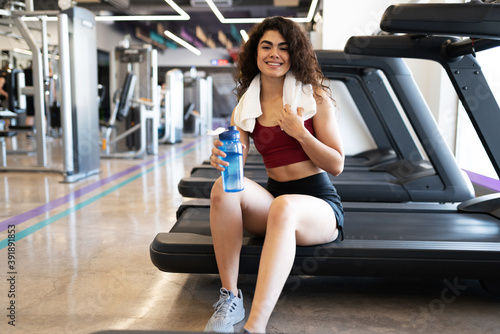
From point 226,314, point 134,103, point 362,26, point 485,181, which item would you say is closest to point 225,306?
point 226,314

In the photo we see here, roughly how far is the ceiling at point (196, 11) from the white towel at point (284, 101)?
27.0ft

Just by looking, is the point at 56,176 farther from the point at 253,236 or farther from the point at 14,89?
the point at 253,236

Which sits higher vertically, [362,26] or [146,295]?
[362,26]

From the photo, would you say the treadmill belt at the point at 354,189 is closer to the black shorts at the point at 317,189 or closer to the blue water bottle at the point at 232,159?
the black shorts at the point at 317,189

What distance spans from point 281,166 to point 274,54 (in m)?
0.42

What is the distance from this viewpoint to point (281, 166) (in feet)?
5.85

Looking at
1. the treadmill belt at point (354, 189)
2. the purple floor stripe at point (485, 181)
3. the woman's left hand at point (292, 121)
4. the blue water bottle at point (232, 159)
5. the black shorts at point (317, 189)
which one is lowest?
the purple floor stripe at point (485, 181)

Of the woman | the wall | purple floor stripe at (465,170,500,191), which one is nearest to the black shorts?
the woman

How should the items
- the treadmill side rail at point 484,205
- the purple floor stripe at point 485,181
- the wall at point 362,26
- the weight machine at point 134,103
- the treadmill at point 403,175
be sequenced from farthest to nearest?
the weight machine at point 134,103 → the wall at point 362,26 → the purple floor stripe at point 485,181 → the treadmill at point 403,175 → the treadmill side rail at point 484,205

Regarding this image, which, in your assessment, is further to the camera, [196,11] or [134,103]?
[196,11]

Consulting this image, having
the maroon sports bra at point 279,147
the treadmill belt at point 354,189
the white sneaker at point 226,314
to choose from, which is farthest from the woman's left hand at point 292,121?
the treadmill belt at point 354,189

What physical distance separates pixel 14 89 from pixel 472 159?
18.1ft

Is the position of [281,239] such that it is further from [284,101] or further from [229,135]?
[284,101]

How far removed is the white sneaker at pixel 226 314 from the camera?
1553 mm
